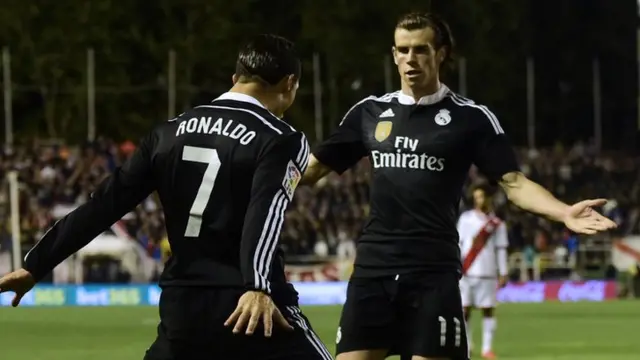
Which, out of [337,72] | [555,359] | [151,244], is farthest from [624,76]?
[555,359]

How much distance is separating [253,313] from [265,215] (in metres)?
0.38

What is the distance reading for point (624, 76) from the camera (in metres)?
67.0

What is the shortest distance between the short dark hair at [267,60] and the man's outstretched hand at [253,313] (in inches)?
34.9

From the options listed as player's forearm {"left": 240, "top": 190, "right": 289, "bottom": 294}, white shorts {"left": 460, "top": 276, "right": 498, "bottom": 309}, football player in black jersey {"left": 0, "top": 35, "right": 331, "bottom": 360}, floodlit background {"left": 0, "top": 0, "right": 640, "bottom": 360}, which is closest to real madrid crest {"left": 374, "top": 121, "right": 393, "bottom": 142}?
football player in black jersey {"left": 0, "top": 35, "right": 331, "bottom": 360}

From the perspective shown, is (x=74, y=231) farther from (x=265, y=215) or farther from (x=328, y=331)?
(x=328, y=331)

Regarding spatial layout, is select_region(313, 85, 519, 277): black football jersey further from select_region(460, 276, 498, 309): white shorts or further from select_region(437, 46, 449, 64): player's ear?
select_region(460, 276, 498, 309): white shorts

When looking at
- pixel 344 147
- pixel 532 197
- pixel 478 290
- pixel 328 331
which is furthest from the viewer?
pixel 328 331

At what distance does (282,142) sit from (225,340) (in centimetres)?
82

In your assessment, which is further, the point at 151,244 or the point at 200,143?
the point at 151,244

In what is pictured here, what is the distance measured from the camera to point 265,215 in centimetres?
584

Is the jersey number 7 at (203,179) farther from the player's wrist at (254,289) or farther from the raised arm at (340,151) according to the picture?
the raised arm at (340,151)

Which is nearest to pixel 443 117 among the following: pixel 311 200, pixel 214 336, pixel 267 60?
pixel 267 60

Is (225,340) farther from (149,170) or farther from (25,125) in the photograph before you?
(25,125)

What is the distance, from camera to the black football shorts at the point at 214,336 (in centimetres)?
Answer: 599
